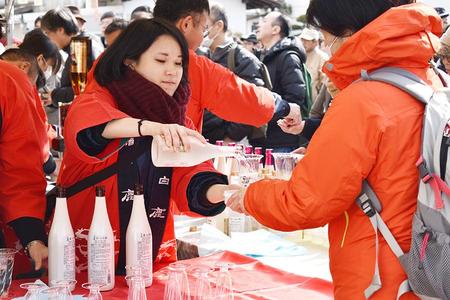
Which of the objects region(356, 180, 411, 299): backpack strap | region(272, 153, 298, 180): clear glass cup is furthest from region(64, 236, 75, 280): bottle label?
region(272, 153, 298, 180): clear glass cup

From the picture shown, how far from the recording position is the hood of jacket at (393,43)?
4.46 ft

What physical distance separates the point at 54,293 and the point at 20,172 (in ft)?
2.21

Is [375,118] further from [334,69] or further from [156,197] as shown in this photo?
[156,197]

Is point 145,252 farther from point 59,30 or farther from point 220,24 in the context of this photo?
Answer: point 59,30

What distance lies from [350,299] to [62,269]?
761 mm

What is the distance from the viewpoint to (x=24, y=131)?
6.16 feet

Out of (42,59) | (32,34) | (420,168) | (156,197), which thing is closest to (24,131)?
(156,197)

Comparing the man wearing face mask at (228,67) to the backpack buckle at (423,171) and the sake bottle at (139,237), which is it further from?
the backpack buckle at (423,171)

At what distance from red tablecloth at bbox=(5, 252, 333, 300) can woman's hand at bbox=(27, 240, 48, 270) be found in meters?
0.07

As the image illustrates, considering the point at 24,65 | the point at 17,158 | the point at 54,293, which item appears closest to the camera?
the point at 54,293

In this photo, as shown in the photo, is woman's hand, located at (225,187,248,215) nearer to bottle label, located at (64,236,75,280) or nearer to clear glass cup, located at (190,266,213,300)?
clear glass cup, located at (190,266,213,300)

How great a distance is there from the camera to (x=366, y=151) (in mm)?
1350

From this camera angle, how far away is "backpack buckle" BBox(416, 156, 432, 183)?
1322 mm

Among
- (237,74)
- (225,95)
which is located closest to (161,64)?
(225,95)
